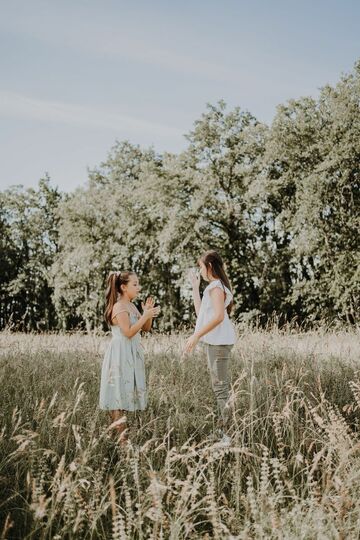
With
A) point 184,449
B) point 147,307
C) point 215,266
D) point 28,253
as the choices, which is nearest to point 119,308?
point 147,307

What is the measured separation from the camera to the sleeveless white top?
4637mm

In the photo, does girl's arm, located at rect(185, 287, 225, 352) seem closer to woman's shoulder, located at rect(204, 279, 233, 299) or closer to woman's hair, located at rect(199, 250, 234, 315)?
woman's shoulder, located at rect(204, 279, 233, 299)

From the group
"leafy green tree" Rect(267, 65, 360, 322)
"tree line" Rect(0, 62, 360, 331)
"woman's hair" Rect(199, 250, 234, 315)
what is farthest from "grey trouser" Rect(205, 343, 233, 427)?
"leafy green tree" Rect(267, 65, 360, 322)

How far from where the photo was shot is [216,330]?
4656mm

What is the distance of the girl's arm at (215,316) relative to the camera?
14.8 ft

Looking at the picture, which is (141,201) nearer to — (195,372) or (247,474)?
(195,372)

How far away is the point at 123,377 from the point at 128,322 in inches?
20.0

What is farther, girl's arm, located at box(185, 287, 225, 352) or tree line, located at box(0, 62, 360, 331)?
tree line, located at box(0, 62, 360, 331)

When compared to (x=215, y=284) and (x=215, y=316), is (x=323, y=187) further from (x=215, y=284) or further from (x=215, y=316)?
(x=215, y=316)

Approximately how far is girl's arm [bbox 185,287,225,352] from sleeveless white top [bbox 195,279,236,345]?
6 cm

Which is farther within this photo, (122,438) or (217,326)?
(217,326)

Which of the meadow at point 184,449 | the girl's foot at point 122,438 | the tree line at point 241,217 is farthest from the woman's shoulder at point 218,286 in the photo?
the tree line at point 241,217

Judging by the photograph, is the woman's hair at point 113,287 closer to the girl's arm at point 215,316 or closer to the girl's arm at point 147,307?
the girl's arm at point 147,307

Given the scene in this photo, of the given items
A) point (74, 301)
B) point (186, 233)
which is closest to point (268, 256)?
point (186, 233)
